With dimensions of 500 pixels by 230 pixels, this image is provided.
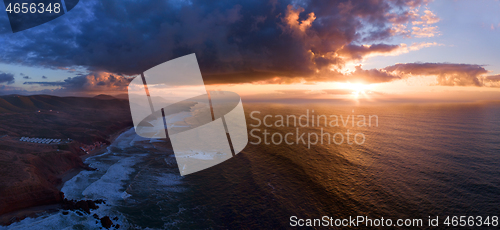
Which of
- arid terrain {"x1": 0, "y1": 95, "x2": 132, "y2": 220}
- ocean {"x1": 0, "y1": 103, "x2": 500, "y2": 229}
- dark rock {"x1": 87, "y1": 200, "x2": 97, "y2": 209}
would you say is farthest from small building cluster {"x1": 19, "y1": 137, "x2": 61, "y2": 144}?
dark rock {"x1": 87, "y1": 200, "x2": 97, "y2": 209}

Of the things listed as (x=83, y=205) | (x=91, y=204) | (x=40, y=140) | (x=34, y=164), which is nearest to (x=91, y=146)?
(x=40, y=140)

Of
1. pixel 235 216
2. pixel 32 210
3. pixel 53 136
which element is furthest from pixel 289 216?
pixel 53 136

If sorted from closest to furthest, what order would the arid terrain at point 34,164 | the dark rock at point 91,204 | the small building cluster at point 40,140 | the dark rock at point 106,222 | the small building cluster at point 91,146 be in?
1. the dark rock at point 106,222
2. the arid terrain at point 34,164
3. the dark rock at point 91,204
4. the small building cluster at point 40,140
5. the small building cluster at point 91,146

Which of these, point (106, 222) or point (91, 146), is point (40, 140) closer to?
point (91, 146)

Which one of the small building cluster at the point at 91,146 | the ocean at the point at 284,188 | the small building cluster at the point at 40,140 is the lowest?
the ocean at the point at 284,188

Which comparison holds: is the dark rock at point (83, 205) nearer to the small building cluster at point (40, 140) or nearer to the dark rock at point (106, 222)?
the dark rock at point (106, 222)

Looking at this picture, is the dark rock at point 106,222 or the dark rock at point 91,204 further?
the dark rock at point 91,204

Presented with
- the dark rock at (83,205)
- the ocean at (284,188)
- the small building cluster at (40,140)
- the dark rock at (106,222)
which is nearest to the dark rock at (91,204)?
the dark rock at (83,205)

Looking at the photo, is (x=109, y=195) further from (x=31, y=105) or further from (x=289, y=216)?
(x=31, y=105)
